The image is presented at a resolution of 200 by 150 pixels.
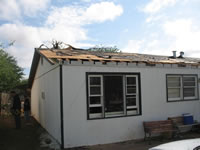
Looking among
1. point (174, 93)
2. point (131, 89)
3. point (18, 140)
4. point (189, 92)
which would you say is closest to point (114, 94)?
point (131, 89)

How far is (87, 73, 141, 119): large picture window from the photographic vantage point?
23.6 ft

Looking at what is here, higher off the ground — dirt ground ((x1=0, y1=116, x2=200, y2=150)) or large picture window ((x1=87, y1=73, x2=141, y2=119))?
large picture window ((x1=87, y1=73, x2=141, y2=119))

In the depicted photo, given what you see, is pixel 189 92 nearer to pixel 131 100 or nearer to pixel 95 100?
pixel 131 100

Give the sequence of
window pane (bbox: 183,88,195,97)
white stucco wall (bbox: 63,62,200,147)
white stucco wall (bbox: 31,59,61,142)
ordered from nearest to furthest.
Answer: white stucco wall (bbox: 63,62,200,147)
white stucco wall (bbox: 31,59,61,142)
window pane (bbox: 183,88,195,97)

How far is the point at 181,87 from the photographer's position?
9.02 metres

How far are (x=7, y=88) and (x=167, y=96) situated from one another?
1173cm

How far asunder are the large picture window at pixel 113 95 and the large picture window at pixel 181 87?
187 cm

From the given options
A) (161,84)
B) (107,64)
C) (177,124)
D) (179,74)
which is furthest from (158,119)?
(107,64)

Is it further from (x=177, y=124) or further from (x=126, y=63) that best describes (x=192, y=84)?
(x=126, y=63)

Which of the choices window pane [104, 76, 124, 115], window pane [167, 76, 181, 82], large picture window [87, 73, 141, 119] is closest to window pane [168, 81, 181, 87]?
window pane [167, 76, 181, 82]

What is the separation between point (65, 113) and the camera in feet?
21.5

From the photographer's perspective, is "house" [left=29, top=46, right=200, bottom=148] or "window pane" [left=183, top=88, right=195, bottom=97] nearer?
"house" [left=29, top=46, right=200, bottom=148]

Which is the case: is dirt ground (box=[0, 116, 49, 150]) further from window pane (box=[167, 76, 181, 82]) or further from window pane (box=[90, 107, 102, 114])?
window pane (box=[167, 76, 181, 82])

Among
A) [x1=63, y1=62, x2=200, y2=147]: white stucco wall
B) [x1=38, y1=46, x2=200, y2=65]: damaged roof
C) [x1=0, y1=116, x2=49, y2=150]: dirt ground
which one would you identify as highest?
[x1=38, y1=46, x2=200, y2=65]: damaged roof
